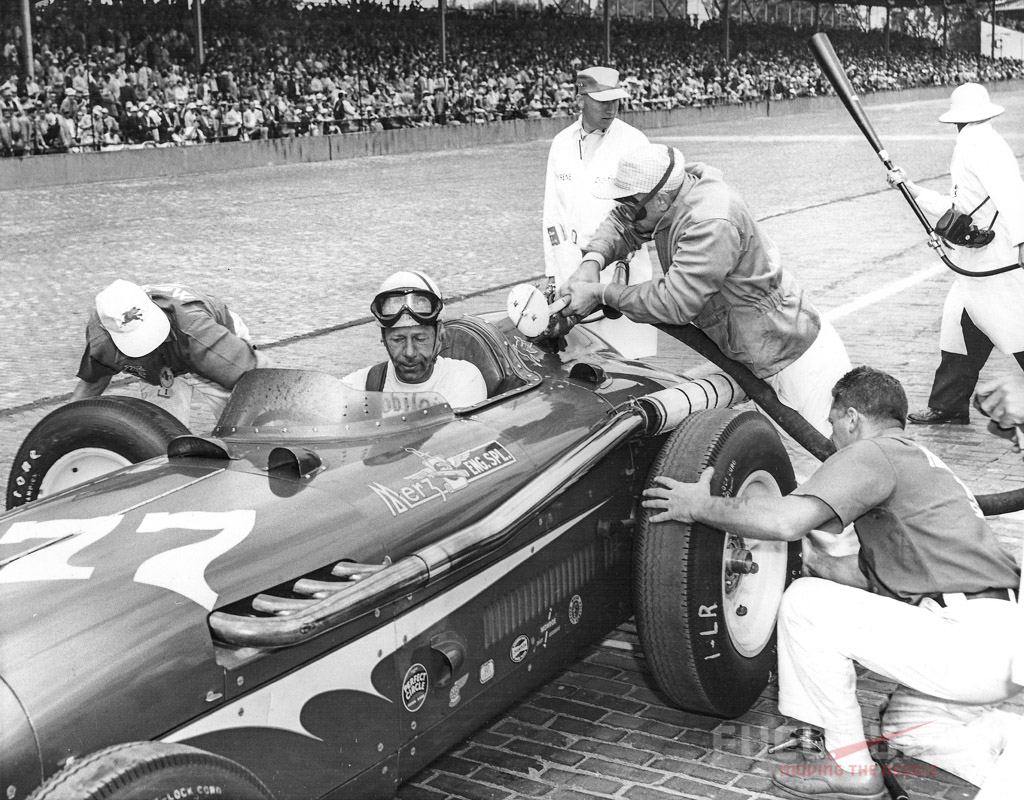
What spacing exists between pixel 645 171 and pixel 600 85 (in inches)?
84.3

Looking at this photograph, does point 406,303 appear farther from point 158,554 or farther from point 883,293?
point 883,293

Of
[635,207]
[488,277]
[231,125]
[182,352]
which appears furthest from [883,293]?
[231,125]

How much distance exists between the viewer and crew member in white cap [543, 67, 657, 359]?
269 inches

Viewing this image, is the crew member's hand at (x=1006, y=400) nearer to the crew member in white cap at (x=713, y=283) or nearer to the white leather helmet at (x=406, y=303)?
the crew member in white cap at (x=713, y=283)

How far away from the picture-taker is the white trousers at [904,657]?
3.51m

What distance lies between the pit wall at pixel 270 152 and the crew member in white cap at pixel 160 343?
55.0ft

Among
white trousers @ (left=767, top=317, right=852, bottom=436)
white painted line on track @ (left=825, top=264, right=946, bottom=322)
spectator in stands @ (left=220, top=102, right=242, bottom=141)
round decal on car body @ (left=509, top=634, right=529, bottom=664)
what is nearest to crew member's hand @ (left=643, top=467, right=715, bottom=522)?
round decal on car body @ (left=509, top=634, right=529, bottom=664)

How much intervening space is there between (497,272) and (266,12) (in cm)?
2424

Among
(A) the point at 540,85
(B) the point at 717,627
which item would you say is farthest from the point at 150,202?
(A) the point at 540,85

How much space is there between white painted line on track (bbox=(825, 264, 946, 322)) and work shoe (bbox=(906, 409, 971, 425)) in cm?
259

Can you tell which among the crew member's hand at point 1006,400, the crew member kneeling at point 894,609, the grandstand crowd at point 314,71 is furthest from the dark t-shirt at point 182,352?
the grandstand crowd at point 314,71

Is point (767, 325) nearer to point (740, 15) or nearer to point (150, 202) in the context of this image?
point (150, 202)

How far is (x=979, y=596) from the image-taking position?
3611 mm

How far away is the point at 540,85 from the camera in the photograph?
121ft
